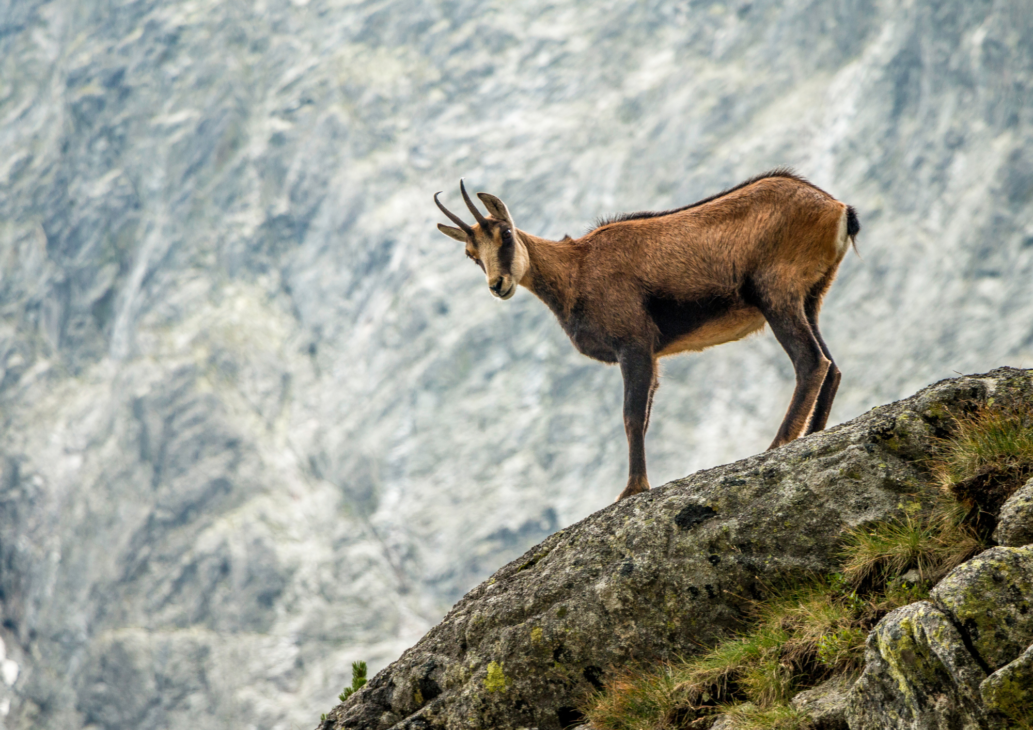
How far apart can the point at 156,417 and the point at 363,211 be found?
1621 inches

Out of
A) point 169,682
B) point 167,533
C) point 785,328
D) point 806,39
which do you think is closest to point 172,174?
point 167,533

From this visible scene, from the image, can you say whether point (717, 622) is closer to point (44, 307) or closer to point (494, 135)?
→ point (494, 135)

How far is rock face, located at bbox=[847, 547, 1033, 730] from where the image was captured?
485cm

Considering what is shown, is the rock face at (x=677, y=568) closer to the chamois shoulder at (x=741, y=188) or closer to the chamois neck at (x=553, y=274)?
the chamois shoulder at (x=741, y=188)

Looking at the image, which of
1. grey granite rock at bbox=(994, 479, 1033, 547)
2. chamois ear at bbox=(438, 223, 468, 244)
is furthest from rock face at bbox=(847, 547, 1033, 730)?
chamois ear at bbox=(438, 223, 468, 244)

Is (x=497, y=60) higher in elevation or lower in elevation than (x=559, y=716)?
lower

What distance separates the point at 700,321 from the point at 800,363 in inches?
43.0

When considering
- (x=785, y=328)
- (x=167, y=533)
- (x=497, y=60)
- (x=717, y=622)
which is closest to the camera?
(x=717, y=622)

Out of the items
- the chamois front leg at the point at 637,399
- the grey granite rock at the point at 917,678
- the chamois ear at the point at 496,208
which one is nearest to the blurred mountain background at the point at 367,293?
the chamois ear at the point at 496,208

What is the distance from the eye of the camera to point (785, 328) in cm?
958

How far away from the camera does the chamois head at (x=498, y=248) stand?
10680mm

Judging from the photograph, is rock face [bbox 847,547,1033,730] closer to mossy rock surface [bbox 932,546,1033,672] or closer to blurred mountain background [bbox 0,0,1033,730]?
mossy rock surface [bbox 932,546,1033,672]

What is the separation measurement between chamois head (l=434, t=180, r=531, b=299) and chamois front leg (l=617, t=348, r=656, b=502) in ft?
4.59

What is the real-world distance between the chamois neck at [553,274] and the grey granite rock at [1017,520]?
5.54m
